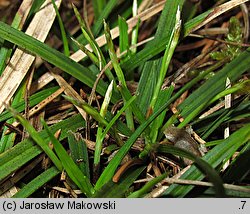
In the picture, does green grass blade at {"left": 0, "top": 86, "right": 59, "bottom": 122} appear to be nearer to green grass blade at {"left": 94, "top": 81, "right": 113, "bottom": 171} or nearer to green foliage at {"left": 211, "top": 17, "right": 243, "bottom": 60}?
green grass blade at {"left": 94, "top": 81, "right": 113, "bottom": 171}

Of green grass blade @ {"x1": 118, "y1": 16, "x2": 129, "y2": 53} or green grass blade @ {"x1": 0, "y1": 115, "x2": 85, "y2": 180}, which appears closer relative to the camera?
green grass blade @ {"x1": 0, "y1": 115, "x2": 85, "y2": 180}

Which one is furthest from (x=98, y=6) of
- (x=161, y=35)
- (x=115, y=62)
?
(x=115, y=62)

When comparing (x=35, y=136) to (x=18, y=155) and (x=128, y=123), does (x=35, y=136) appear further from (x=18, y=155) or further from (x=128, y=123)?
(x=128, y=123)

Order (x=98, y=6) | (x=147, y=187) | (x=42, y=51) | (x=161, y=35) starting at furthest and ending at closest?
(x=98, y=6) → (x=161, y=35) → (x=42, y=51) → (x=147, y=187)

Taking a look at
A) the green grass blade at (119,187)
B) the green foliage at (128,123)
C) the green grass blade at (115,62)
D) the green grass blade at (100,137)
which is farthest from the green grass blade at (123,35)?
the green grass blade at (119,187)

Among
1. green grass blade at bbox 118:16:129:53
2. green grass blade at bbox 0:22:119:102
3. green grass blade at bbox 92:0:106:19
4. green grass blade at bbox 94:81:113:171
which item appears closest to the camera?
green grass blade at bbox 94:81:113:171

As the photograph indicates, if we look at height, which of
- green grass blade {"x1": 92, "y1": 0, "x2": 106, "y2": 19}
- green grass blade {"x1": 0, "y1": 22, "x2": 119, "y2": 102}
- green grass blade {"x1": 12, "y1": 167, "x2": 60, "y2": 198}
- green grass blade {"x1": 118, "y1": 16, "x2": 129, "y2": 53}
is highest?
green grass blade {"x1": 92, "y1": 0, "x2": 106, "y2": 19}

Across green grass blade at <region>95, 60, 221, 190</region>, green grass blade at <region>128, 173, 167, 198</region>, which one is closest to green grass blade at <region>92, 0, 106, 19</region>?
green grass blade at <region>95, 60, 221, 190</region>

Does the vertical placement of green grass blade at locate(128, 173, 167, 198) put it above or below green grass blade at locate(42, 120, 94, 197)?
below

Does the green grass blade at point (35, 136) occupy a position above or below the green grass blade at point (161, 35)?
below

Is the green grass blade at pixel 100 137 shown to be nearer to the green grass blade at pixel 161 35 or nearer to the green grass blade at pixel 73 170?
the green grass blade at pixel 73 170

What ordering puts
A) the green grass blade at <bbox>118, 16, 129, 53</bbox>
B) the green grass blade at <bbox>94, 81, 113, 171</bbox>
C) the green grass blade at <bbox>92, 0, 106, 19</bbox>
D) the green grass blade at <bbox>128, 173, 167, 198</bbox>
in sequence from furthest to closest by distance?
1. the green grass blade at <bbox>92, 0, 106, 19</bbox>
2. the green grass blade at <bbox>118, 16, 129, 53</bbox>
3. the green grass blade at <bbox>94, 81, 113, 171</bbox>
4. the green grass blade at <bbox>128, 173, 167, 198</bbox>
